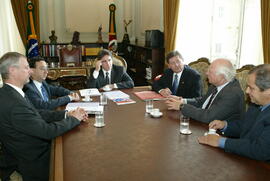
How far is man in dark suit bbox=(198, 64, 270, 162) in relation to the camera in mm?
1379

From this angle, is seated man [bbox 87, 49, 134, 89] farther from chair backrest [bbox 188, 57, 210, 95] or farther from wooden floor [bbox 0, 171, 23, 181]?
wooden floor [bbox 0, 171, 23, 181]

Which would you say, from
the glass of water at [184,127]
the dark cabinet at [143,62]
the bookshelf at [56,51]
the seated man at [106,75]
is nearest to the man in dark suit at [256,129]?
the glass of water at [184,127]

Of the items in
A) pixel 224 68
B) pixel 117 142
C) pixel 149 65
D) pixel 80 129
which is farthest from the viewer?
pixel 149 65

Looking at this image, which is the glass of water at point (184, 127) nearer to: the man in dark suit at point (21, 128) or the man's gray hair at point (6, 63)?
the man in dark suit at point (21, 128)

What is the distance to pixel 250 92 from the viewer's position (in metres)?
1.56

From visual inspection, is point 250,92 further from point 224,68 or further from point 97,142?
point 97,142

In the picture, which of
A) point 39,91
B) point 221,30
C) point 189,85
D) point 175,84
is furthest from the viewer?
point 221,30

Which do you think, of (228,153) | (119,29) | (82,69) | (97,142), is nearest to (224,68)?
(228,153)

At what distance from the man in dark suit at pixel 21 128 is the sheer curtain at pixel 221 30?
2.70m

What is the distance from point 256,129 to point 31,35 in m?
5.21

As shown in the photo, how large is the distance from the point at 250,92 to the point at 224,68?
1.66 ft

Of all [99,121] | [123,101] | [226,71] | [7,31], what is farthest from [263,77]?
[7,31]

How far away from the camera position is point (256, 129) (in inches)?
58.7

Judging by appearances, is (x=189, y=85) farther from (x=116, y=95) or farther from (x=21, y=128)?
(x=21, y=128)
